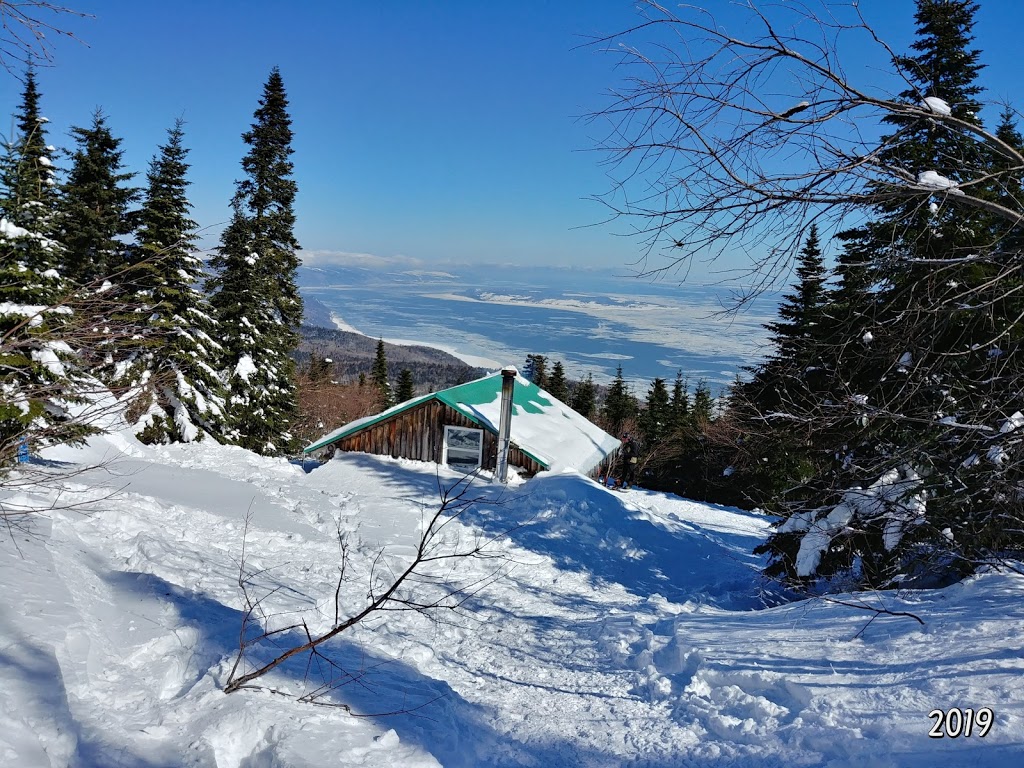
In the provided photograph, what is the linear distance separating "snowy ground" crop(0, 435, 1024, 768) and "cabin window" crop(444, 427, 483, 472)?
25.0 feet

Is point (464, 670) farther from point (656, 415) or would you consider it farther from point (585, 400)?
point (585, 400)

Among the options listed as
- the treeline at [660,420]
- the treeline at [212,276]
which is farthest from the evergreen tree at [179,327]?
the treeline at [660,420]

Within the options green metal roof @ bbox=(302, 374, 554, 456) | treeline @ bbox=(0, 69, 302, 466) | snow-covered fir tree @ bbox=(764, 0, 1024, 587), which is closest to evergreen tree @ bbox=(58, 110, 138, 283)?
treeline @ bbox=(0, 69, 302, 466)

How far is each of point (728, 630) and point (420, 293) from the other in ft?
605

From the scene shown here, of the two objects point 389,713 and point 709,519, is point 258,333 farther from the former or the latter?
point 389,713

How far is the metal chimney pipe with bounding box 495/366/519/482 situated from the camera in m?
16.4

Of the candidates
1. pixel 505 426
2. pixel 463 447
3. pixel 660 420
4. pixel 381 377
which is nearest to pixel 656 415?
pixel 660 420

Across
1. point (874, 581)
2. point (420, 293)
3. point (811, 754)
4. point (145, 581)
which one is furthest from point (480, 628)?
point (420, 293)

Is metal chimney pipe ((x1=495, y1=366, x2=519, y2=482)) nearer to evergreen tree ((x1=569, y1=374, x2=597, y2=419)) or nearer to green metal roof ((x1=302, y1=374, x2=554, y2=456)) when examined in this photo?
green metal roof ((x1=302, y1=374, x2=554, y2=456))

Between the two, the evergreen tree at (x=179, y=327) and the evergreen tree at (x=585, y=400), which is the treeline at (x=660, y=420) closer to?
the evergreen tree at (x=585, y=400)

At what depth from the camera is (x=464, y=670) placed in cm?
624

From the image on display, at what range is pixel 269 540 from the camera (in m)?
10.0

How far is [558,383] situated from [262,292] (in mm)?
35584

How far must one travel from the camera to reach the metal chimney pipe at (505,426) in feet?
53.7
